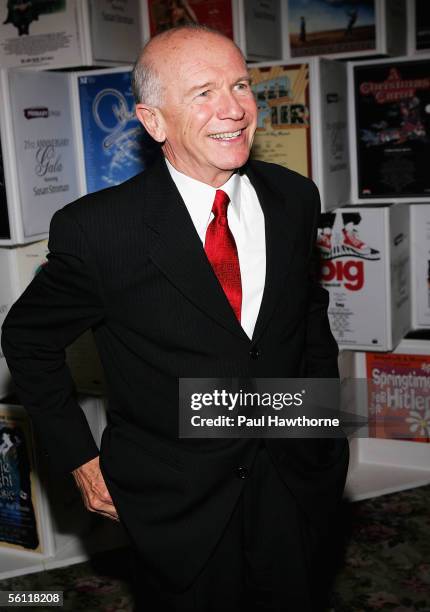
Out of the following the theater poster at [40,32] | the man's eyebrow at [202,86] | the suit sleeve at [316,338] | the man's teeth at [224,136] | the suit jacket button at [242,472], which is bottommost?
the suit jacket button at [242,472]

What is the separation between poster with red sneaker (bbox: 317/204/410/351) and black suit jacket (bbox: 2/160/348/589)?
3.91ft

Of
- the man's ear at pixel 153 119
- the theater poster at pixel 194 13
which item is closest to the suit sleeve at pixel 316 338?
the man's ear at pixel 153 119

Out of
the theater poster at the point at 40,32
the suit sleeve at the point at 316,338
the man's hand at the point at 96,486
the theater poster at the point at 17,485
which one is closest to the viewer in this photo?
the man's hand at the point at 96,486

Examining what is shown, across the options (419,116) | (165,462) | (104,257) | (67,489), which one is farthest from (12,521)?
(419,116)

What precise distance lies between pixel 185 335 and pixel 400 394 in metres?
1.84

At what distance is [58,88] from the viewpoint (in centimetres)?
256

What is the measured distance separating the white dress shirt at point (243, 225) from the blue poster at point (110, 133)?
1072 mm

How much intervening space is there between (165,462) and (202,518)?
126 mm

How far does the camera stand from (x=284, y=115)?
2.60m

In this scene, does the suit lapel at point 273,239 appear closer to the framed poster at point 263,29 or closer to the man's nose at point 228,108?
the man's nose at point 228,108

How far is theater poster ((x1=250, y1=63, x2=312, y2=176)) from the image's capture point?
8.39 feet

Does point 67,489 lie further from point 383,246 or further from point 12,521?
point 383,246

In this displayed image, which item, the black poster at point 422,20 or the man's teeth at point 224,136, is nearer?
the man's teeth at point 224,136

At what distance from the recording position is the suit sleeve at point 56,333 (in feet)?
4.84
